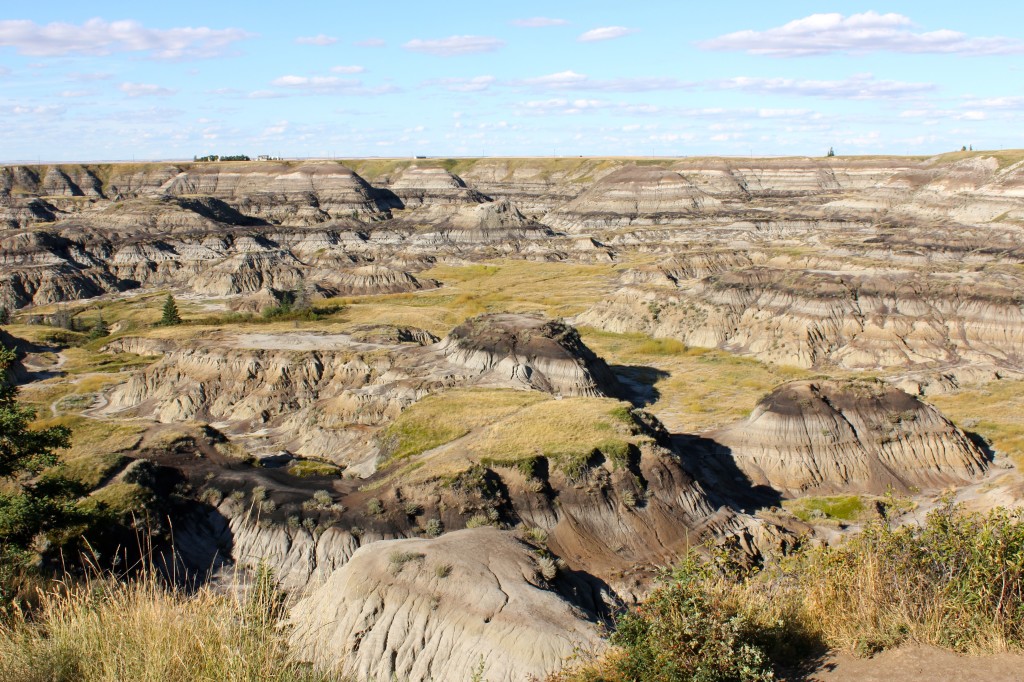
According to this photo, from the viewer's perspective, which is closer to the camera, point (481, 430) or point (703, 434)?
point (481, 430)

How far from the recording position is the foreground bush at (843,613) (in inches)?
424

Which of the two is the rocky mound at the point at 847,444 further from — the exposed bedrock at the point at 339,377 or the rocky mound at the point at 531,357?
the exposed bedrock at the point at 339,377

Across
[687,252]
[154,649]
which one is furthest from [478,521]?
[687,252]

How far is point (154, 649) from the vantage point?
939 cm

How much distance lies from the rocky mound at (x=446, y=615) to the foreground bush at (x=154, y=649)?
772 centimetres

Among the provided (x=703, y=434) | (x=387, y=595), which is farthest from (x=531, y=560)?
(x=703, y=434)

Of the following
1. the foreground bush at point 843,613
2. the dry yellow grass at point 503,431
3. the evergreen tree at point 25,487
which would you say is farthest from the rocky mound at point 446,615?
the dry yellow grass at point 503,431

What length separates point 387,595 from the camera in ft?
68.2

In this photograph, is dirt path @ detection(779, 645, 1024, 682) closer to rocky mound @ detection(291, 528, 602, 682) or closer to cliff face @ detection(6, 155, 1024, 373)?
rocky mound @ detection(291, 528, 602, 682)

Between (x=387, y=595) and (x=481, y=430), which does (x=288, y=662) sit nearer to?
(x=387, y=595)

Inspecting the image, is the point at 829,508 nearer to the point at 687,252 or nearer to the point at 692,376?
the point at 692,376

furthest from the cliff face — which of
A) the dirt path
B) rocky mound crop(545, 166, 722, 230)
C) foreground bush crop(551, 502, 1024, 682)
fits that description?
the dirt path

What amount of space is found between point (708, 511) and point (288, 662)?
29.0 m

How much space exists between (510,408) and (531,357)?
47.0 ft
